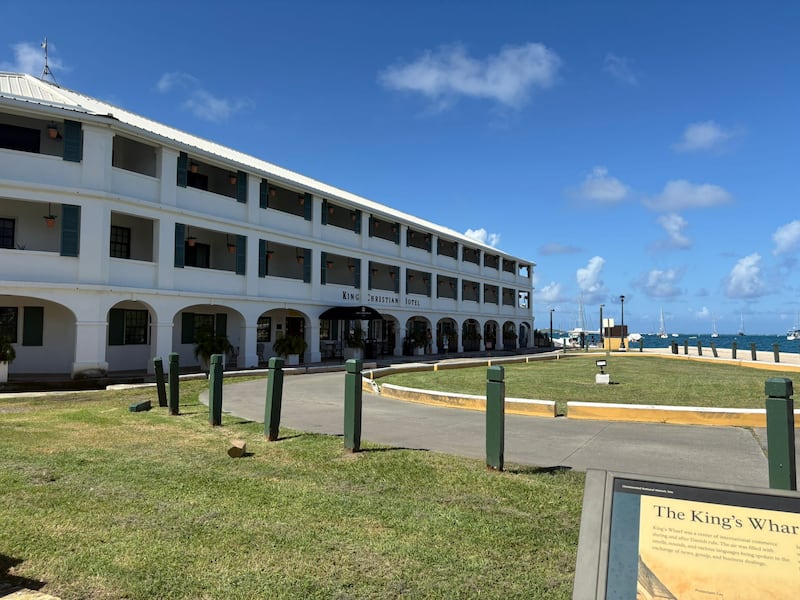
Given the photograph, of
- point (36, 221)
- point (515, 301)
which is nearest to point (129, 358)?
point (36, 221)

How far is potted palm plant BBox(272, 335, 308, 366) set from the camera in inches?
1045

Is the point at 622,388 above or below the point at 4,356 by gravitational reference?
below

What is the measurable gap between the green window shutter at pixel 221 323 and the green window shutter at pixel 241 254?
2.92m

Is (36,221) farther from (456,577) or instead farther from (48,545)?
(456,577)

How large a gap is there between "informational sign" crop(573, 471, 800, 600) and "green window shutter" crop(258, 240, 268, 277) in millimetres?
25155

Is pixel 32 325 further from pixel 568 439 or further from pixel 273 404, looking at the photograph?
pixel 568 439

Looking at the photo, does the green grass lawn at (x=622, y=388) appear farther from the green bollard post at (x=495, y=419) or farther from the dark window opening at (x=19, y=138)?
the dark window opening at (x=19, y=138)

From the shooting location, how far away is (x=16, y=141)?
19750mm

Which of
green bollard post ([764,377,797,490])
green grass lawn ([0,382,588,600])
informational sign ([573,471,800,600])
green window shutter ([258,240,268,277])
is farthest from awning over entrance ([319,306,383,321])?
informational sign ([573,471,800,600])

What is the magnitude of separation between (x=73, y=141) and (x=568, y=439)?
63.0 ft

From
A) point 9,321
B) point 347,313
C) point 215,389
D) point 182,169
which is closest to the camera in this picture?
point 215,389

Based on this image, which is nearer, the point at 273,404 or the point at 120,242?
the point at 273,404

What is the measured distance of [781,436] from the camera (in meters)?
5.09

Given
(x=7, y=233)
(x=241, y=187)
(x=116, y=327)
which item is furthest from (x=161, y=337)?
(x=241, y=187)
